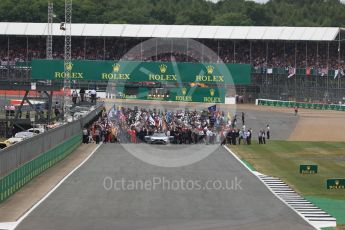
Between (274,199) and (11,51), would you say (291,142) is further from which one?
(11,51)

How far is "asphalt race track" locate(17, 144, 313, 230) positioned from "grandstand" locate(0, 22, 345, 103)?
66786 millimetres

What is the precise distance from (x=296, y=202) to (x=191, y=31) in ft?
275

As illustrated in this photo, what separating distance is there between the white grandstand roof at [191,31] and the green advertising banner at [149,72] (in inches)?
448

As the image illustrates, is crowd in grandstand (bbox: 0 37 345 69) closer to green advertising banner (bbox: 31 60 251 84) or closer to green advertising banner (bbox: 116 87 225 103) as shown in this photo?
green advertising banner (bbox: 116 87 225 103)

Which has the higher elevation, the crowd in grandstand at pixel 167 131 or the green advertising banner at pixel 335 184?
the crowd in grandstand at pixel 167 131

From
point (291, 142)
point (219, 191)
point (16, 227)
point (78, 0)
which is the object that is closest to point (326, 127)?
point (291, 142)

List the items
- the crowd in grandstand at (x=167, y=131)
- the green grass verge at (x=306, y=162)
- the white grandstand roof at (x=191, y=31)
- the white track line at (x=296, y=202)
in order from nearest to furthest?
the white track line at (x=296, y=202), the green grass verge at (x=306, y=162), the crowd in grandstand at (x=167, y=131), the white grandstand roof at (x=191, y=31)

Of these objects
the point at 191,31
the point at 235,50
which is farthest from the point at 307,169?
the point at 235,50

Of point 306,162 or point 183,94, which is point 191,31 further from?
point 306,162

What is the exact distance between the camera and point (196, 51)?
118 metres

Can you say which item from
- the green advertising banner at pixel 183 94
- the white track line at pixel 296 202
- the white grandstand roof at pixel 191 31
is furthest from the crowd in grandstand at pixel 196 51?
the white track line at pixel 296 202

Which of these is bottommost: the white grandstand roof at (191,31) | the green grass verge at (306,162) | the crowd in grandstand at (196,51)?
the green grass verge at (306,162)

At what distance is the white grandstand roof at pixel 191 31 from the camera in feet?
363

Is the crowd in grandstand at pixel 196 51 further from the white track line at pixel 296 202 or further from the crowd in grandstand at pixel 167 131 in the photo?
the white track line at pixel 296 202
